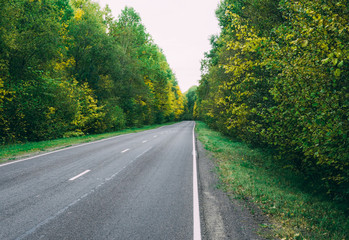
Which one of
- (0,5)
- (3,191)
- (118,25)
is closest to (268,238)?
(3,191)

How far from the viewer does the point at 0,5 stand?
12.5m

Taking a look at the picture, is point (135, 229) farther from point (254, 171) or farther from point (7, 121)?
point (7, 121)

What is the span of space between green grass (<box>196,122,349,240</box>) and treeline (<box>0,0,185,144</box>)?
1434cm

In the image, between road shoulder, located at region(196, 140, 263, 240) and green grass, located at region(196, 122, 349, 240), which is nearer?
road shoulder, located at region(196, 140, 263, 240)

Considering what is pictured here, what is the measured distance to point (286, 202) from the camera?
216 inches

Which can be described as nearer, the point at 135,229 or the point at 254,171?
the point at 135,229

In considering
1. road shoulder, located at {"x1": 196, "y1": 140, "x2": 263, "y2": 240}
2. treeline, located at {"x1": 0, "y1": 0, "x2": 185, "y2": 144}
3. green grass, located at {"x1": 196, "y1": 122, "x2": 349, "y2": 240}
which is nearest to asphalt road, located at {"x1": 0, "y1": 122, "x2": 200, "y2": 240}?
road shoulder, located at {"x1": 196, "y1": 140, "x2": 263, "y2": 240}

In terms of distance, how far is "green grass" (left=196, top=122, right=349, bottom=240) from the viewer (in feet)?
13.7

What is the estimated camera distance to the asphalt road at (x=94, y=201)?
382 cm

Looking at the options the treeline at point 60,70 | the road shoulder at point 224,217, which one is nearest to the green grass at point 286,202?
the road shoulder at point 224,217

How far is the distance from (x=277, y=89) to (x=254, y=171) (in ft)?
14.8

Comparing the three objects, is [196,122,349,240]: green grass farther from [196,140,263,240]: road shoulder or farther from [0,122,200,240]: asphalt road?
[0,122,200,240]: asphalt road

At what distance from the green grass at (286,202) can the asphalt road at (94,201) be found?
1690 millimetres

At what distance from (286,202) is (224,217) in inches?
84.8
